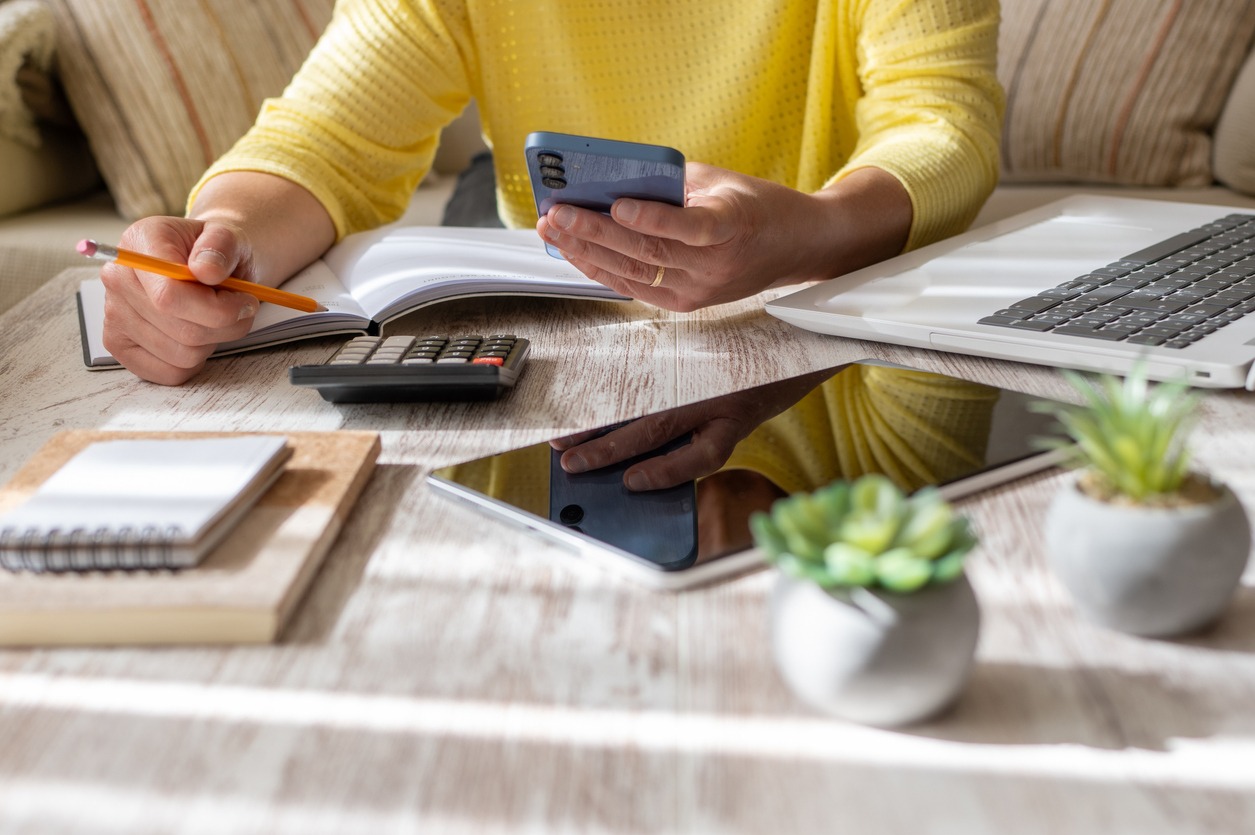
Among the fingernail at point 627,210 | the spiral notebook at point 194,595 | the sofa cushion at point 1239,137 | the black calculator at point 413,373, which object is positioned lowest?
the sofa cushion at point 1239,137

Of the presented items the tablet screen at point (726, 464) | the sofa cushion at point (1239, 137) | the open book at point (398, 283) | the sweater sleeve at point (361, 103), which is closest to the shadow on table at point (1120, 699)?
the tablet screen at point (726, 464)

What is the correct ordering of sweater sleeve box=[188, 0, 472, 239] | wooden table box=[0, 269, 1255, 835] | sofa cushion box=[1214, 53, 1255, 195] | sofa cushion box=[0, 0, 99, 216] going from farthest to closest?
sofa cushion box=[0, 0, 99, 216] < sofa cushion box=[1214, 53, 1255, 195] < sweater sleeve box=[188, 0, 472, 239] < wooden table box=[0, 269, 1255, 835]

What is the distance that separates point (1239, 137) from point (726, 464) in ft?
4.68

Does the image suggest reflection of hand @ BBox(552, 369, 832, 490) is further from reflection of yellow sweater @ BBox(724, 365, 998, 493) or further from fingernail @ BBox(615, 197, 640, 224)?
fingernail @ BBox(615, 197, 640, 224)

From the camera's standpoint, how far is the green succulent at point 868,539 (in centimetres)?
38

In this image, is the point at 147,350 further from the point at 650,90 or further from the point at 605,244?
the point at 650,90

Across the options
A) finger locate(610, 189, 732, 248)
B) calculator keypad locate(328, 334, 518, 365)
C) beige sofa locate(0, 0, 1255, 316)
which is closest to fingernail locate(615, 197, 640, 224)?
finger locate(610, 189, 732, 248)

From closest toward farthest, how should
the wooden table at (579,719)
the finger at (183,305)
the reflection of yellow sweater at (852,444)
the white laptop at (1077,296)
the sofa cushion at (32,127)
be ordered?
the wooden table at (579,719)
the reflection of yellow sweater at (852,444)
the white laptop at (1077,296)
the finger at (183,305)
the sofa cushion at (32,127)

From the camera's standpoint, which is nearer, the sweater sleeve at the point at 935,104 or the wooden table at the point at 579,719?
the wooden table at the point at 579,719

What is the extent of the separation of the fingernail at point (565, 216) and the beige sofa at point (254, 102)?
84 centimetres

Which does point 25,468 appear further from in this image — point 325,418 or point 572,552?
point 572,552

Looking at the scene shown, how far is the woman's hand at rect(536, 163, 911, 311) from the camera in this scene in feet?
2.79

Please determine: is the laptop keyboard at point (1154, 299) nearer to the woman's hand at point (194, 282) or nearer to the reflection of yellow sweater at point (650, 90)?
the reflection of yellow sweater at point (650, 90)

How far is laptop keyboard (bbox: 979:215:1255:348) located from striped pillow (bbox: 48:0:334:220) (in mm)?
1655
